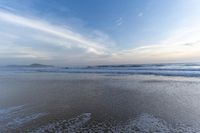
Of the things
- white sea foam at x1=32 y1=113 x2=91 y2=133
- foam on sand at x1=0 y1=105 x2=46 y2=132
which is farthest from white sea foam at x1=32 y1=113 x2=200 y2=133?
foam on sand at x1=0 y1=105 x2=46 y2=132

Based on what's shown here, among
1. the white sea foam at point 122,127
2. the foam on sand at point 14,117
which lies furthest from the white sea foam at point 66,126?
the foam on sand at point 14,117

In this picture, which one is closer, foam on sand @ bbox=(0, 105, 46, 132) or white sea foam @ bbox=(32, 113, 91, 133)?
white sea foam @ bbox=(32, 113, 91, 133)

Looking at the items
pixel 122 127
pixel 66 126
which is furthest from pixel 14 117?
pixel 122 127

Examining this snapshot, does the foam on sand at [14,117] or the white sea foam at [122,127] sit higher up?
the foam on sand at [14,117]

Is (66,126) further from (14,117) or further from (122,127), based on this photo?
(14,117)

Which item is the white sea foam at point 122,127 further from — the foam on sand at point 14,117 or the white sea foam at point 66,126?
the foam on sand at point 14,117

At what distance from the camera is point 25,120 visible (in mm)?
5070

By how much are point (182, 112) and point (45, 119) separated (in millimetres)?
5535

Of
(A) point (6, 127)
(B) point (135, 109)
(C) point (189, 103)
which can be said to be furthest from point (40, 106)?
(C) point (189, 103)

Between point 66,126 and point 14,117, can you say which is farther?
point 14,117

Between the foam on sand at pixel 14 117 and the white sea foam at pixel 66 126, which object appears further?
the foam on sand at pixel 14 117

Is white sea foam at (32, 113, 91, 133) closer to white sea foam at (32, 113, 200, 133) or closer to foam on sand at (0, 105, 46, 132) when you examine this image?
white sea foam at (32, 113, 200, 133)

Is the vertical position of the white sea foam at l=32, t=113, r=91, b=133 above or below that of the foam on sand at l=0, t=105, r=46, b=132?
below

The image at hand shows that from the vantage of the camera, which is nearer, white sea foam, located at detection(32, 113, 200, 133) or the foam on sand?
white sea foam, located at detection(32, 113, 200, 133)
